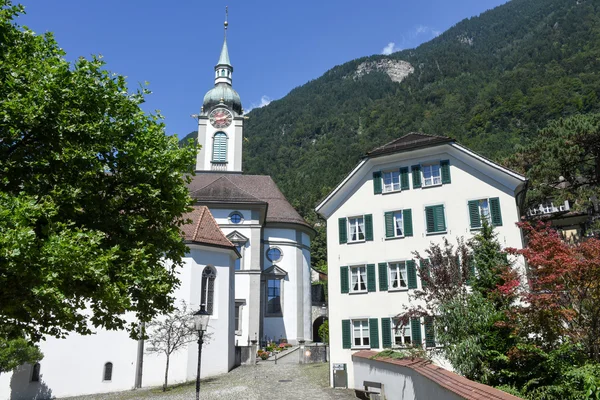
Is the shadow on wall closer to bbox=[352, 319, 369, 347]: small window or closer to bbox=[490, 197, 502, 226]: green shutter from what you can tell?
bbox=[352, 319, 369, 347]: small window

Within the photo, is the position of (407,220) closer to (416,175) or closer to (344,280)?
(416,175)

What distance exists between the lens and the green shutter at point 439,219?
2250cm

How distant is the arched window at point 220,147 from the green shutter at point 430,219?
29.2 m

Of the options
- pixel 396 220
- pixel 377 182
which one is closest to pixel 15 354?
pixel 396 220

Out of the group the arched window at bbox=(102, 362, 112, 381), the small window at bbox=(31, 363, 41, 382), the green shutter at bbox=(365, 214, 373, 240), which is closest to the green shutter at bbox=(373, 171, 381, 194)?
the green shutter at bbox=(365, 214, 373, 240)

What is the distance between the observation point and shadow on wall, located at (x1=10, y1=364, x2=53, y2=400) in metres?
22.4

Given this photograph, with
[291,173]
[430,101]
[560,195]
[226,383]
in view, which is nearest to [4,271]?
[226,383]

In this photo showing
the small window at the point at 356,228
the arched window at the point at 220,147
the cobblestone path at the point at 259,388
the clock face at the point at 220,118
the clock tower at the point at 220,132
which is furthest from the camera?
the clock face at the point at 220,118

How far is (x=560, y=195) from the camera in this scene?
2759 cm

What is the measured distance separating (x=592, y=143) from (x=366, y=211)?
Result: 13.2 metres

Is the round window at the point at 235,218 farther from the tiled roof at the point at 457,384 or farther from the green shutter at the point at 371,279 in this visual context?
the tiled roof at the point at 457,384

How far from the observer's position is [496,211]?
71.9 feet

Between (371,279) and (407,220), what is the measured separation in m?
3.12

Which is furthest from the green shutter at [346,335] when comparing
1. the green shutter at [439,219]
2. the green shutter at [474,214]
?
the green shutter at [474,214]
